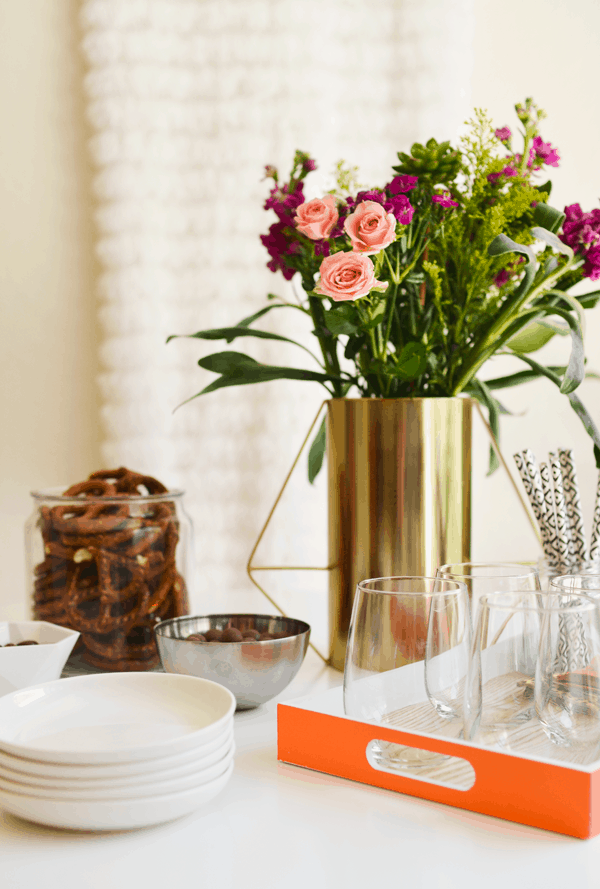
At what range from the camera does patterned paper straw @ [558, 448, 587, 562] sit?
0.86m

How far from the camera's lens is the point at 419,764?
0.56m

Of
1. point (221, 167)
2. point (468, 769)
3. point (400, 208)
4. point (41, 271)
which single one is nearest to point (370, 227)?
point (400, 208)

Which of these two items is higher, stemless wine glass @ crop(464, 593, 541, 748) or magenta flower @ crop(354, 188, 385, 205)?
magenta flower @ crop(354, 188, 385, 205)

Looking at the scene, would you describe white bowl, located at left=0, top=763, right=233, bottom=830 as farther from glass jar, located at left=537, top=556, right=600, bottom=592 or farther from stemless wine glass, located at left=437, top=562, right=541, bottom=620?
glass jar, located at left=537, top=556, right=600, bottom=592

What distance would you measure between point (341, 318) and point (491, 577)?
0.31 metres

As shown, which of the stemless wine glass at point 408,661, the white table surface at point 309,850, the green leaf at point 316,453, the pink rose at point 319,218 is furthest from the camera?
the green leaf at point 316,453

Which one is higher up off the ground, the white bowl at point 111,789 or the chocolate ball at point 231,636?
the chocolate ball at point 231,636

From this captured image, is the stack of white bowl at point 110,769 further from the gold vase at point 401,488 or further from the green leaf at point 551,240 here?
the green leaf at point 551,240

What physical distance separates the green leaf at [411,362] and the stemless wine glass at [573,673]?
0.33 m

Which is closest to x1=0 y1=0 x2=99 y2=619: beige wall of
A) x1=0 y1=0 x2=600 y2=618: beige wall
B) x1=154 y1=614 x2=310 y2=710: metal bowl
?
x1=0 y1=0 x2=600 y2=618: beige wall

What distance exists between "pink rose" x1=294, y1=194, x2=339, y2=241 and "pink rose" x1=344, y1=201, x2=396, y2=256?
53 millimetres

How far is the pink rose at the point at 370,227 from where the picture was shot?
0.72 m

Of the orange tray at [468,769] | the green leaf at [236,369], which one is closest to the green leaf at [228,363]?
the green leaf at [236,369]

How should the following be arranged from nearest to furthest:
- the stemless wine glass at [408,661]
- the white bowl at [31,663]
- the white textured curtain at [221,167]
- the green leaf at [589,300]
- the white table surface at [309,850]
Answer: the white table surface at [309,850] → the stemless wine glass at [408,661] → the white bowl at [31,663] → the green leaf at [589,300] → the white textured curtain at [221,167]
